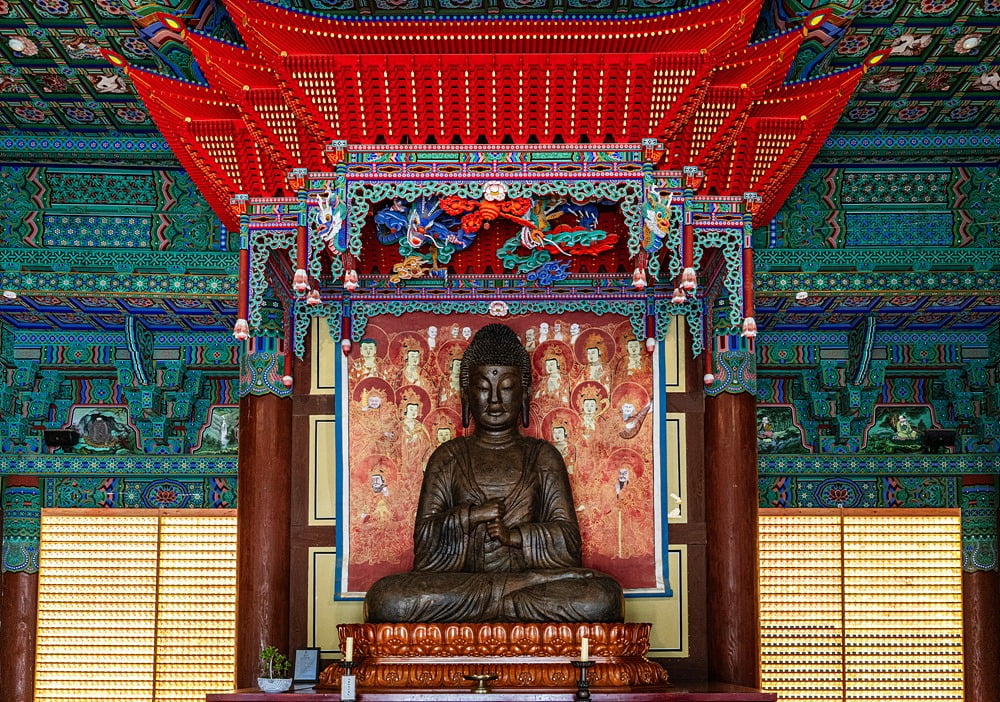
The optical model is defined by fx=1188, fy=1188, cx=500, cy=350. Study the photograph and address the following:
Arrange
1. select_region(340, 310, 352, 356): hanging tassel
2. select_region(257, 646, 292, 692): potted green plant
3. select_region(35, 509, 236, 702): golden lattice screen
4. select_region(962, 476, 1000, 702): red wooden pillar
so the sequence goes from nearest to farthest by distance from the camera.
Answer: select_region(257, 646, 292, 692): potted green plant, select_region(340, 310, 352, 356): hanging tassel, select_region(962, 476, 1000, 702): red wooden pillar, select_region(35, 509, 236, 702): golden lattice screen

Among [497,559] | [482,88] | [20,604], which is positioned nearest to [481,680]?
[497,559]

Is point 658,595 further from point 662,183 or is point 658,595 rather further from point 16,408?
point 16,408

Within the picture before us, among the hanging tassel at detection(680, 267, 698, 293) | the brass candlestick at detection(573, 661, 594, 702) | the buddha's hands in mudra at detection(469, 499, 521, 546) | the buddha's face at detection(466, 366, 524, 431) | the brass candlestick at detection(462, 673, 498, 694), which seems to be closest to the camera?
the brass candlestick at detection(573, 661, 594, 702)

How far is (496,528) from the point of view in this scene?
26.9 feet

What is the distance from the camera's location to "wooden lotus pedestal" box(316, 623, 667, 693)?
24.2 feet

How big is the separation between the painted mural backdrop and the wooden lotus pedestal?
1.21 m

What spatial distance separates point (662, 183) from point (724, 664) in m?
3.37

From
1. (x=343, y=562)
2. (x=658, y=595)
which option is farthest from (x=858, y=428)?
(x=343, y=562)

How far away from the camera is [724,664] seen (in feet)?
27.2

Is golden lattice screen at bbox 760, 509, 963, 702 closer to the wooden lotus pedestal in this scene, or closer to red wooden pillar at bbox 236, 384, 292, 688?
the wooden lotus pedestal

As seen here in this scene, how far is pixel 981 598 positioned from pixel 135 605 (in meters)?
7.28

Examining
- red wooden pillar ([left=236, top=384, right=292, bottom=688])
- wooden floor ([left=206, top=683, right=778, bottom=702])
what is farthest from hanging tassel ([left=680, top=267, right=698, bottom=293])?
red wooden pillar ([left=236, top=384, right=292, bottom=688])

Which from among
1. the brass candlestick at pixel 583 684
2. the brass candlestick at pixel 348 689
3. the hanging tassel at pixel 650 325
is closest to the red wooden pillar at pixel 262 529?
the brass candlestick at pixel 348 689

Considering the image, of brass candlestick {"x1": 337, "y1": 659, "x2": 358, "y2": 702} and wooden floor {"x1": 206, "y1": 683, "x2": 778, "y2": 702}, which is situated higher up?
brass candlestick {"x1": 337, "y1": 659, "x2": 358, "y2": 702}
